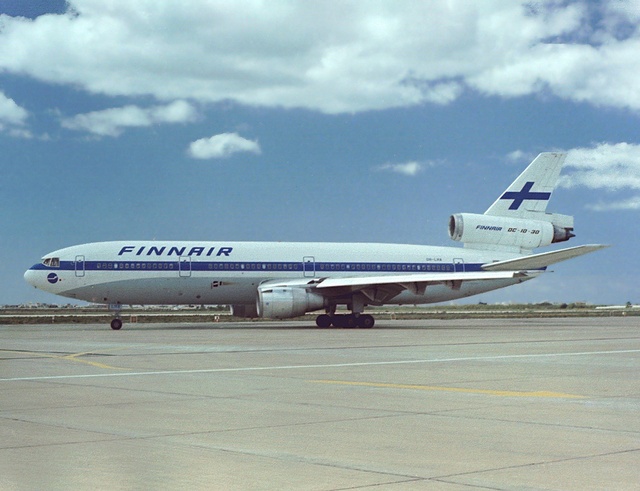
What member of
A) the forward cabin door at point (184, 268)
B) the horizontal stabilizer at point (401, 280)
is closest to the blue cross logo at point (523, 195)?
the horizontal stabilizer at point (401, 280)

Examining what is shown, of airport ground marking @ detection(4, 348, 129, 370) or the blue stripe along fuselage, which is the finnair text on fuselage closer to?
the blue stripe along fuselage

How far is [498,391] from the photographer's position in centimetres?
1297

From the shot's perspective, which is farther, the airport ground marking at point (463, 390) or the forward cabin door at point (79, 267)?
the forward cabin door at point (79, 267)

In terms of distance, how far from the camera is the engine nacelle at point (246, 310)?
43.6 m

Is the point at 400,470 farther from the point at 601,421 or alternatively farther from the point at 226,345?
the point at 226,345

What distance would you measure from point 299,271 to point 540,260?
1155 cm

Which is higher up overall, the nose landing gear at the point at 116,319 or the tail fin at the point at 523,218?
the tail fin at the point at 523,218

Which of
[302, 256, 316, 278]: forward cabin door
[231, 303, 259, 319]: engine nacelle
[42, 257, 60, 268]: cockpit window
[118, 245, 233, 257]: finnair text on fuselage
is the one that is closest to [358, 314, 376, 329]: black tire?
[302, 256, 316, 278]: forward cabin door

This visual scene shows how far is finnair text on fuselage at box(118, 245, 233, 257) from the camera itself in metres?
40.7

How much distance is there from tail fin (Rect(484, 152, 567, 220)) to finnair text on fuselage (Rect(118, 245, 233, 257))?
Answer: 15.2 metres

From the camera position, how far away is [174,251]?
41000 mm

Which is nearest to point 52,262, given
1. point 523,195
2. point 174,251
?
point 174,251

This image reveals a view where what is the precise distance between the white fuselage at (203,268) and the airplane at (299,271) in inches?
1.8

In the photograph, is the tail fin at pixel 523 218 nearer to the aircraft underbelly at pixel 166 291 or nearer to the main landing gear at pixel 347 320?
the main landing gear at pixel 347 320
